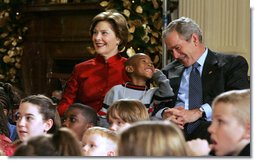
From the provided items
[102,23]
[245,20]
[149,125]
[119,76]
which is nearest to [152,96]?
[119,76]

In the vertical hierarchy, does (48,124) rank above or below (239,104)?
below

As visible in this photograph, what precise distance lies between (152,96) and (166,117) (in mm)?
240

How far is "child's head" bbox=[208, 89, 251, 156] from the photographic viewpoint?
60.2 inches

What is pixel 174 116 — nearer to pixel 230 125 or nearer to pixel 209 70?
pixel 209 70

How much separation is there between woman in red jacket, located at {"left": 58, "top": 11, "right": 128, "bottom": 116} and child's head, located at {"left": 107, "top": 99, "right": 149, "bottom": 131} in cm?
54

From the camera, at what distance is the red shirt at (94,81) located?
2.78 m

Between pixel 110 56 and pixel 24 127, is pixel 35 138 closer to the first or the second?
pixel 24 127

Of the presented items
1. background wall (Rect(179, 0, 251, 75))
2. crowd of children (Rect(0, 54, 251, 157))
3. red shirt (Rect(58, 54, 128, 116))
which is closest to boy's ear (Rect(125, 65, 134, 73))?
red shirt (Rect(58, 54, 128, 116))

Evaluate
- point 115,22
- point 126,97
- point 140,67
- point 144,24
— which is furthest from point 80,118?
point 144,24

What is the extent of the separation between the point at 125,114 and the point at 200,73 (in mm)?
497

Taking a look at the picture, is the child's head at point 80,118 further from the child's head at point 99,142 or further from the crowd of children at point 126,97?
the child's head at point 99,142

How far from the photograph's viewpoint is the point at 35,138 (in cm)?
144

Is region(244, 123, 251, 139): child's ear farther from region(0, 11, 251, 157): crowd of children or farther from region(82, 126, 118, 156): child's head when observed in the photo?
region(82, 126, 118, 156): child's head

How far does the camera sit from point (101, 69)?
282 centimetres
